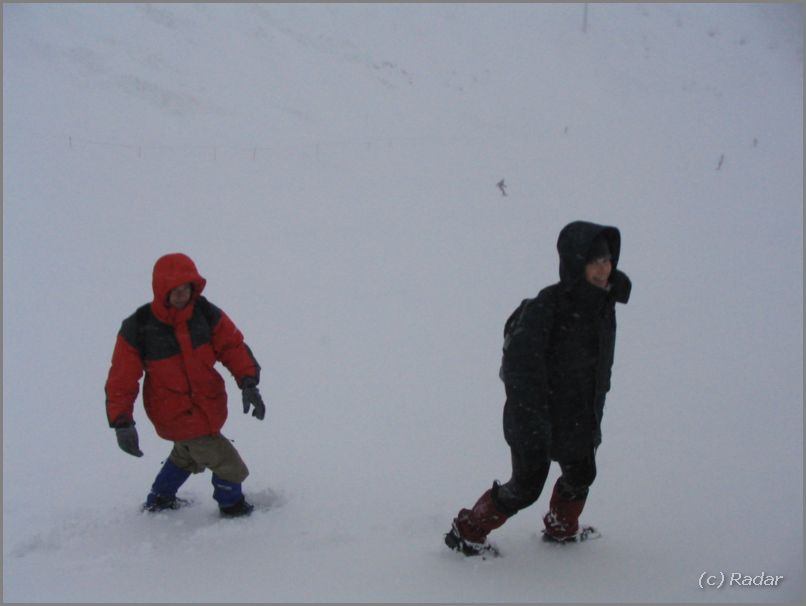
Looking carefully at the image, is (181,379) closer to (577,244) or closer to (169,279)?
(169,279)

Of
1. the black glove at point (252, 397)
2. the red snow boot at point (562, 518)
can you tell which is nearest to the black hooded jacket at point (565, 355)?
the red snow boot at point (562, 518)

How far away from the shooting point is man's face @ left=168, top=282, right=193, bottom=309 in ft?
10.7

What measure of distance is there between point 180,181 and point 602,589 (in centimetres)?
976

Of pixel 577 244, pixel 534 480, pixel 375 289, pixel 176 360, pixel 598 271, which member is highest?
pixel 375 289

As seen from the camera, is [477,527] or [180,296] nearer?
[477,527]

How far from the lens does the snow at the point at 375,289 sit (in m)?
3.31

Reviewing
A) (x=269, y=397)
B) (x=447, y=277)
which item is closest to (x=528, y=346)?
(x=269, y=397)

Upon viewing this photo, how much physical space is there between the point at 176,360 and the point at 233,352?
320 mm

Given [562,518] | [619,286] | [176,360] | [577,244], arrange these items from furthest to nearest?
1. [176,360]
2. [562,518]
3. [619,286]
4. [577,244]

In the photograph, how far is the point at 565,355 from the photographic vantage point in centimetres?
297

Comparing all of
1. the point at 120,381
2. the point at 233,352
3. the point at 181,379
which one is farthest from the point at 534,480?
the point at 120,381

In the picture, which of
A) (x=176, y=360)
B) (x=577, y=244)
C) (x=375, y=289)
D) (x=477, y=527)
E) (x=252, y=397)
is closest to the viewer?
(x=577, y=244)

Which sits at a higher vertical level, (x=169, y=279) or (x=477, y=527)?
(x=169, y=279)

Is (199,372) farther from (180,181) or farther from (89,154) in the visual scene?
(89,154)
